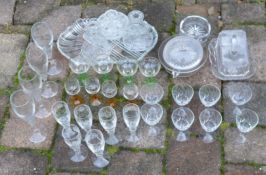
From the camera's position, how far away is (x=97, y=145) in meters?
2.83

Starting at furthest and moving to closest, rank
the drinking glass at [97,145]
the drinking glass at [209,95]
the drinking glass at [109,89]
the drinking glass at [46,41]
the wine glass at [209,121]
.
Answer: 1. the drinking glass at [46,41]
2. the drinking glass at [109,89]
3. the drinking glass at [209,95]
4. the wine glass at [209,121]
5. the drinking glass at [97,145]

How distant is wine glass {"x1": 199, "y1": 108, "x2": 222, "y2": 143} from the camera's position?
294 centimetres

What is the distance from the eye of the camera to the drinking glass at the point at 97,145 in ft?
9.28

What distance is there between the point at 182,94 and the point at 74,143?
Result: 800mm

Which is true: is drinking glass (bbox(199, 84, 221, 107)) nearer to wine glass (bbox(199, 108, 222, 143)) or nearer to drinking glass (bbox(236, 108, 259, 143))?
wine glass (bbox(199, 108, 222, 143))

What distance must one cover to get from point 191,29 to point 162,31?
8.8 inches

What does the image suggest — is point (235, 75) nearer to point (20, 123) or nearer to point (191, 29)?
point (191, 29)

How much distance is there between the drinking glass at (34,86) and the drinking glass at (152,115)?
66cm

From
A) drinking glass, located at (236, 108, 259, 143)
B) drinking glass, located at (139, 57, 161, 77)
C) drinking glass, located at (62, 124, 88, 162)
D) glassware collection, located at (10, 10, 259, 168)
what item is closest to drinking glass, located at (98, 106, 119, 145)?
glassware collection, located at (10, 10, 259, 168)

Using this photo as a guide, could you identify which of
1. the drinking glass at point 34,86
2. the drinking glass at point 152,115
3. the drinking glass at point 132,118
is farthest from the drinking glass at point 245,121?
the drinking glass at point 34,86

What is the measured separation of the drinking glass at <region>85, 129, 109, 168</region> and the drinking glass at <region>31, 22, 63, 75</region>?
2.31ft

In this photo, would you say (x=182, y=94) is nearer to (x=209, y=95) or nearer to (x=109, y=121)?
(x=209, y=95)

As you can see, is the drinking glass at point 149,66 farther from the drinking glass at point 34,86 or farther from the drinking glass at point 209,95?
the drinking glass at point 34,86

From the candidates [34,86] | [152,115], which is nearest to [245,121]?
[152,115]
